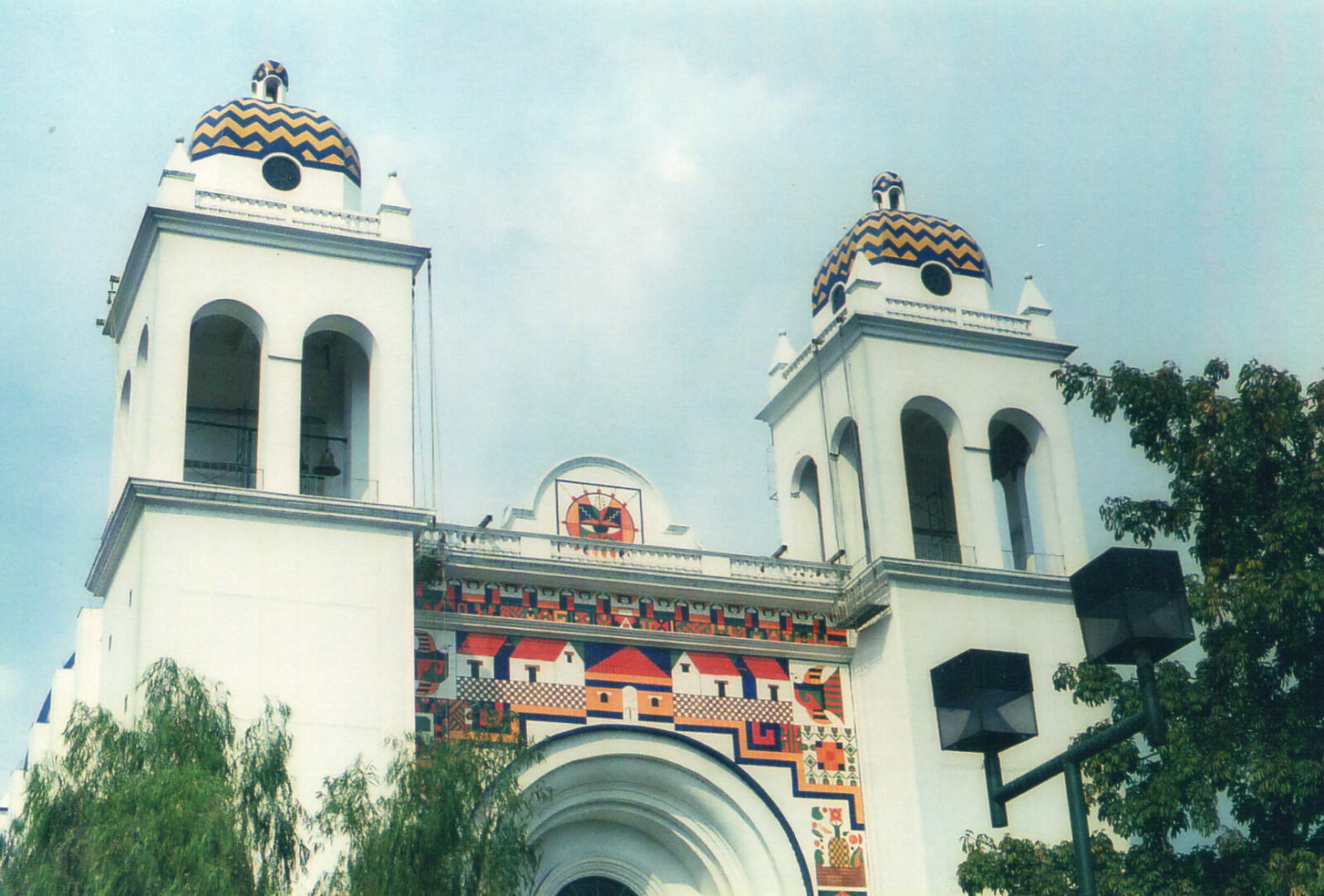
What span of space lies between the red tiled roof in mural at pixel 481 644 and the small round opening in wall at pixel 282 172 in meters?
5.55

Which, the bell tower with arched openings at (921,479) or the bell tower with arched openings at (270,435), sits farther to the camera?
the bell tower with arched openings at (921,479)

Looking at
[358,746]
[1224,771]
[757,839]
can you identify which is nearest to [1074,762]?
[1224,771]

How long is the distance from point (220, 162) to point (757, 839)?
9.59 m

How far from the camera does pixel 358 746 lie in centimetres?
1709

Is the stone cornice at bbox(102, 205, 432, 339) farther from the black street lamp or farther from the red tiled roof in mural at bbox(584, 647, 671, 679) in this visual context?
the black street lamp

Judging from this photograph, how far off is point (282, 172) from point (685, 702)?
24.6 ft

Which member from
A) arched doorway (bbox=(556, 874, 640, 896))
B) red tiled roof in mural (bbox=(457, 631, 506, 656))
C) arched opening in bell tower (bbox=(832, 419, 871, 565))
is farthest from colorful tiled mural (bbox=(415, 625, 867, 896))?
arched doorway (bbox=(556, 874, 640, 896))

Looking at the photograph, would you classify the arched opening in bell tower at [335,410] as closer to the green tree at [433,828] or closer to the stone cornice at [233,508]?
the stone cornice at [233,508]

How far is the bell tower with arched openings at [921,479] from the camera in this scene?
19656mm

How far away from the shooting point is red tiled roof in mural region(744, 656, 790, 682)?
20.2 meters

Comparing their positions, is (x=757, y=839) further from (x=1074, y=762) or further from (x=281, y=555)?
(x=1074, y=762)

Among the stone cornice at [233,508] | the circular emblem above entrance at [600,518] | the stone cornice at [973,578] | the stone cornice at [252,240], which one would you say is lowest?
the stone cornice at [973,578]

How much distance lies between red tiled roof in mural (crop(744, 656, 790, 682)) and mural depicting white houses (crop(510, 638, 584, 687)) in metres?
2.04

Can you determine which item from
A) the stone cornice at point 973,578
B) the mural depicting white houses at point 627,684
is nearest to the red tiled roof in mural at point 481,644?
the mural depicting white houses at point 627,684
